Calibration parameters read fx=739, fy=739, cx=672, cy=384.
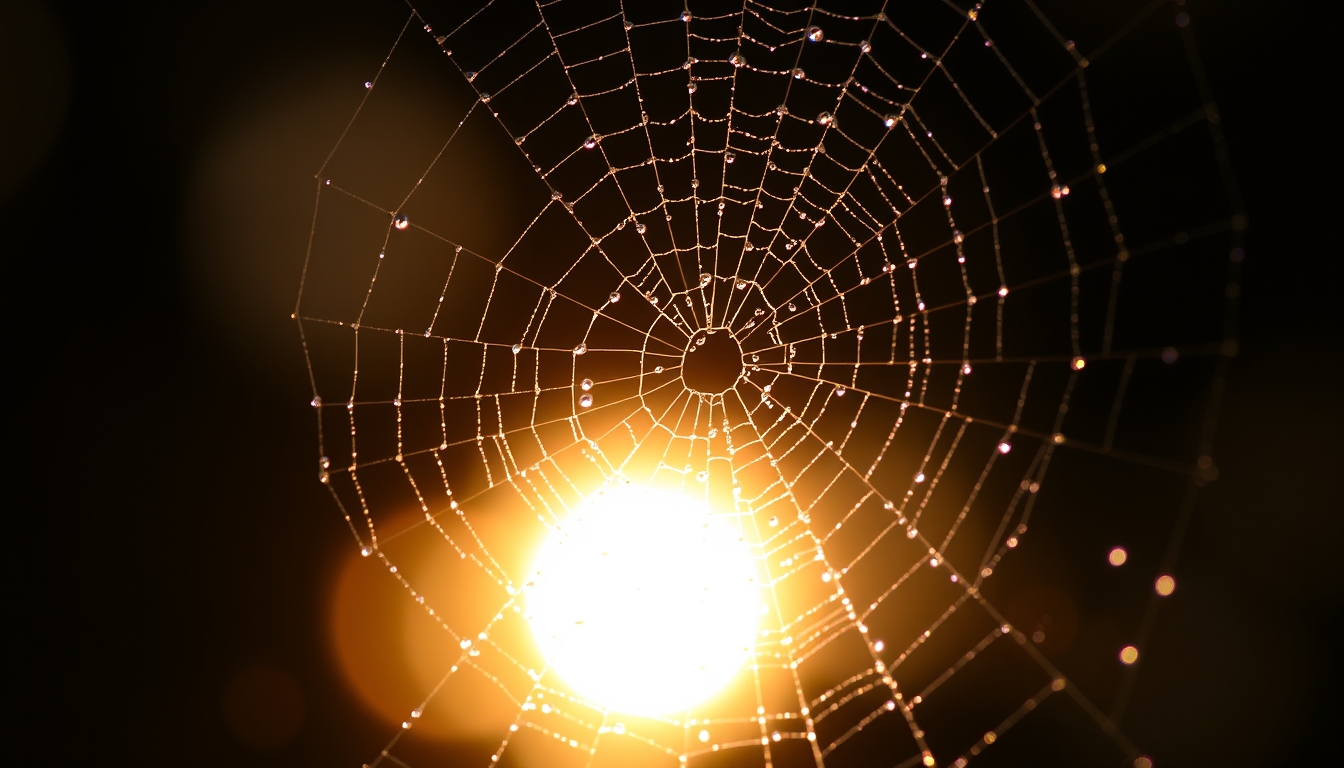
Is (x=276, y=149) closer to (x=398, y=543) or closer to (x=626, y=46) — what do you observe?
(x=626, y=46)

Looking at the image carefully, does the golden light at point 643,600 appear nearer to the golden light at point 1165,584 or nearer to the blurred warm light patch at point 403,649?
the blurred warm light patch at point 403,649

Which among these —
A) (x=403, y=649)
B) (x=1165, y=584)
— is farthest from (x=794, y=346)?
(x=403, y=649)

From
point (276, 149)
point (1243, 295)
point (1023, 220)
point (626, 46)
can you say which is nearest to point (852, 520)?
point (1023, 220)

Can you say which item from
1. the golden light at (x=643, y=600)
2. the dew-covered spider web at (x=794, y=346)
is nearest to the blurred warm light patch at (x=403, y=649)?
the dew-covered spider web at (x=794, y=346)

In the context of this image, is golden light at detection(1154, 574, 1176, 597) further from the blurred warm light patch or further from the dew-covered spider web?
the blurred warm light patch

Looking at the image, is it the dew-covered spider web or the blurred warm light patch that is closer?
the dew-covered spider web

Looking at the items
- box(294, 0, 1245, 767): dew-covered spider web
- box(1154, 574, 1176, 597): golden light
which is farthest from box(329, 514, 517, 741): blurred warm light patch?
box(1154, 574, 1176, 597): golden light
